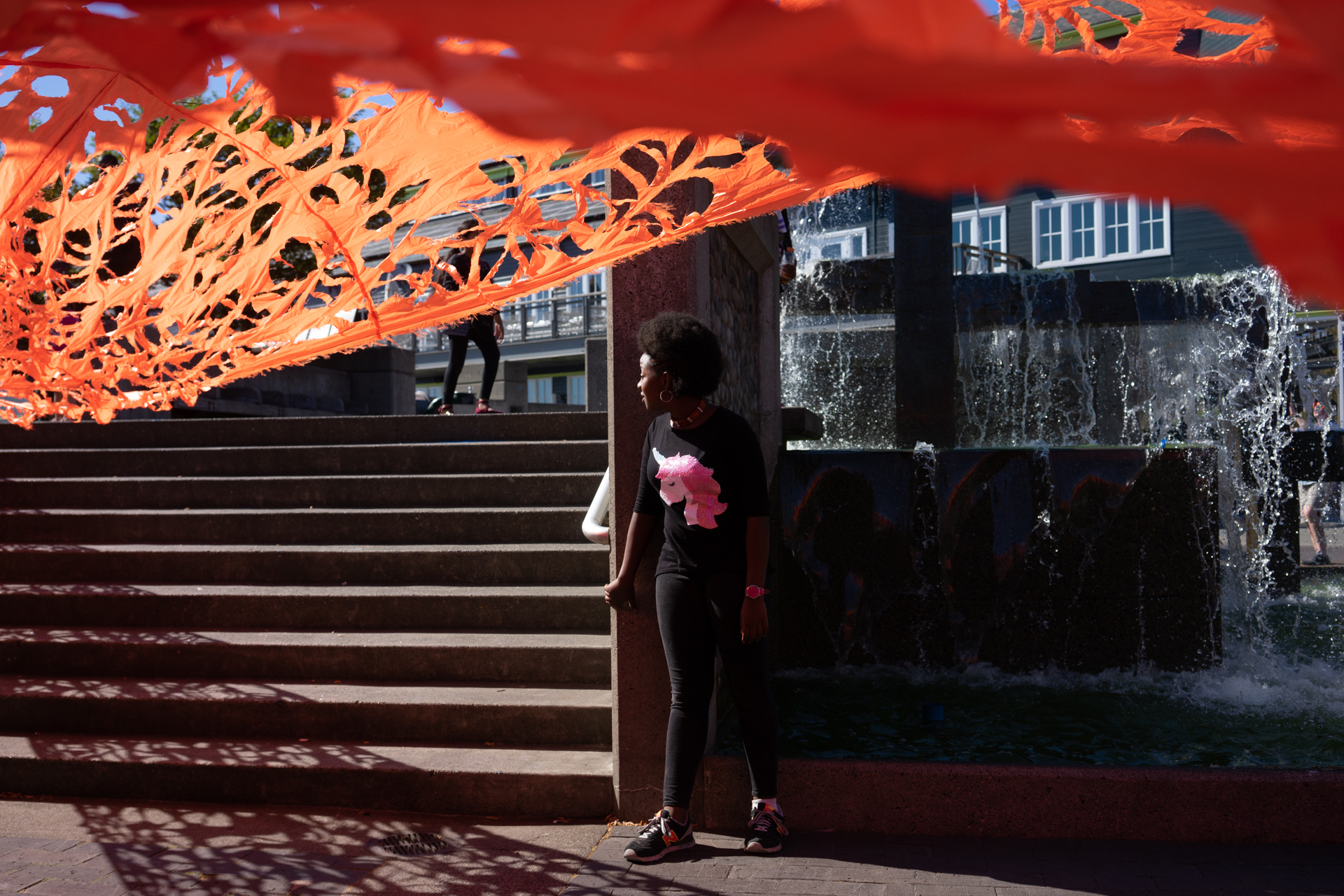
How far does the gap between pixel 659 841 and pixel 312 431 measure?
5575 mm

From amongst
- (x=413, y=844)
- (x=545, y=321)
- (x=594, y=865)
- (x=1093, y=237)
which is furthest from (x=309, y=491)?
(x=545, y=321)

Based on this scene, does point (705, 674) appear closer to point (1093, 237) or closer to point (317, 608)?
point (317, 608)

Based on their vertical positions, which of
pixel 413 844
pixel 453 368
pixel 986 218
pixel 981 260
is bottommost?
pixel 413 844

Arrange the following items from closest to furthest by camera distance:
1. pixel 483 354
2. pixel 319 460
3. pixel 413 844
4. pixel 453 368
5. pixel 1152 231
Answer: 1. pixel 413 844
2. pixel 319 460
3. pixel 483 354
4. pixel 453 368
5. pixel 1152 231

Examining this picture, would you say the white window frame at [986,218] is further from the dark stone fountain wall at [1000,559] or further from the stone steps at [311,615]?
the stone steps at [311,615]

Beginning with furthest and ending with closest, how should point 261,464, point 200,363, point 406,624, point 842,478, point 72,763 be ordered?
point 261,464 → point 842,478 → point 406,624 → point 72,763 → point 200,363

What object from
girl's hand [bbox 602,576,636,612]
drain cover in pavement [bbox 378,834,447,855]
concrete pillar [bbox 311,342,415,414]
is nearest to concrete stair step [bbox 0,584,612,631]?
girl's hand [bbox 602,576,636,612]

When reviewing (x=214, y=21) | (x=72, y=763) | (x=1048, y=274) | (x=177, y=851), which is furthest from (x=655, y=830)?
(x=1048, y=274)

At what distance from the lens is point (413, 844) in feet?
13.2

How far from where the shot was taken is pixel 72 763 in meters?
4.71

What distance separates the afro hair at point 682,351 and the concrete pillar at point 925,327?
16.9 feet

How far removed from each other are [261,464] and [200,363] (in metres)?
4.68

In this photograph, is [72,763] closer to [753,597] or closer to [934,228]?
[753,597]

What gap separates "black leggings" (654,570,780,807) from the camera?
146 inches
